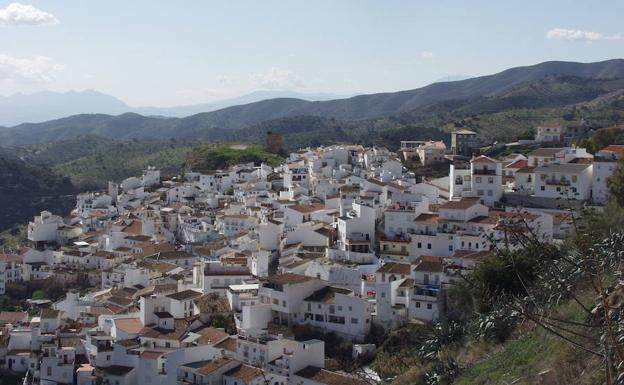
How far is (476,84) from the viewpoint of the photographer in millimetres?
197250

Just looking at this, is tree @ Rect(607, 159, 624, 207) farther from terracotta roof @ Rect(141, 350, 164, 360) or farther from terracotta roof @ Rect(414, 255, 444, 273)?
terracotta roof @ Rect(141, 350, 164, 360)

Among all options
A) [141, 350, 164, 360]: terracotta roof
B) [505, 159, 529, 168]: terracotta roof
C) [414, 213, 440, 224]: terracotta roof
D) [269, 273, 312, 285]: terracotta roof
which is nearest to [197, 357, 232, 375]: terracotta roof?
[141, 350, 164, 360]: terracotta roof

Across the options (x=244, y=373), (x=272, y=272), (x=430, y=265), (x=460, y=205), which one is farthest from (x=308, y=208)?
(x=244, y=373)

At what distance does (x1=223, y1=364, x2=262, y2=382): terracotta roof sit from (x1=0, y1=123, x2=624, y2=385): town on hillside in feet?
0.17

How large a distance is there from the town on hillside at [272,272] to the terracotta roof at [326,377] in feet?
0.17

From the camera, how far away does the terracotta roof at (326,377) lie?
1702 centimetres

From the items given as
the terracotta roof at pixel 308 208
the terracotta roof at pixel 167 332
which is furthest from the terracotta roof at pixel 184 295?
the terracotta roof at pixel 308 208

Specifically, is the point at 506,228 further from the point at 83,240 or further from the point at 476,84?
the point at 476,84

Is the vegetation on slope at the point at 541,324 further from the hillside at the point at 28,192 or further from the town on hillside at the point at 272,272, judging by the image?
the hillside at the point at 28,192

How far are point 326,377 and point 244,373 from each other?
209 centimetres

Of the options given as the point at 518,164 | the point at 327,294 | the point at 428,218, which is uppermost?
the point at 518,164

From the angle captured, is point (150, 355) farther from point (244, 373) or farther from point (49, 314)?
point (49, 314)

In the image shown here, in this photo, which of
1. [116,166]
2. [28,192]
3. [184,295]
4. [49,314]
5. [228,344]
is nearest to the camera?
[228,344]

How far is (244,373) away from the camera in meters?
18.2
